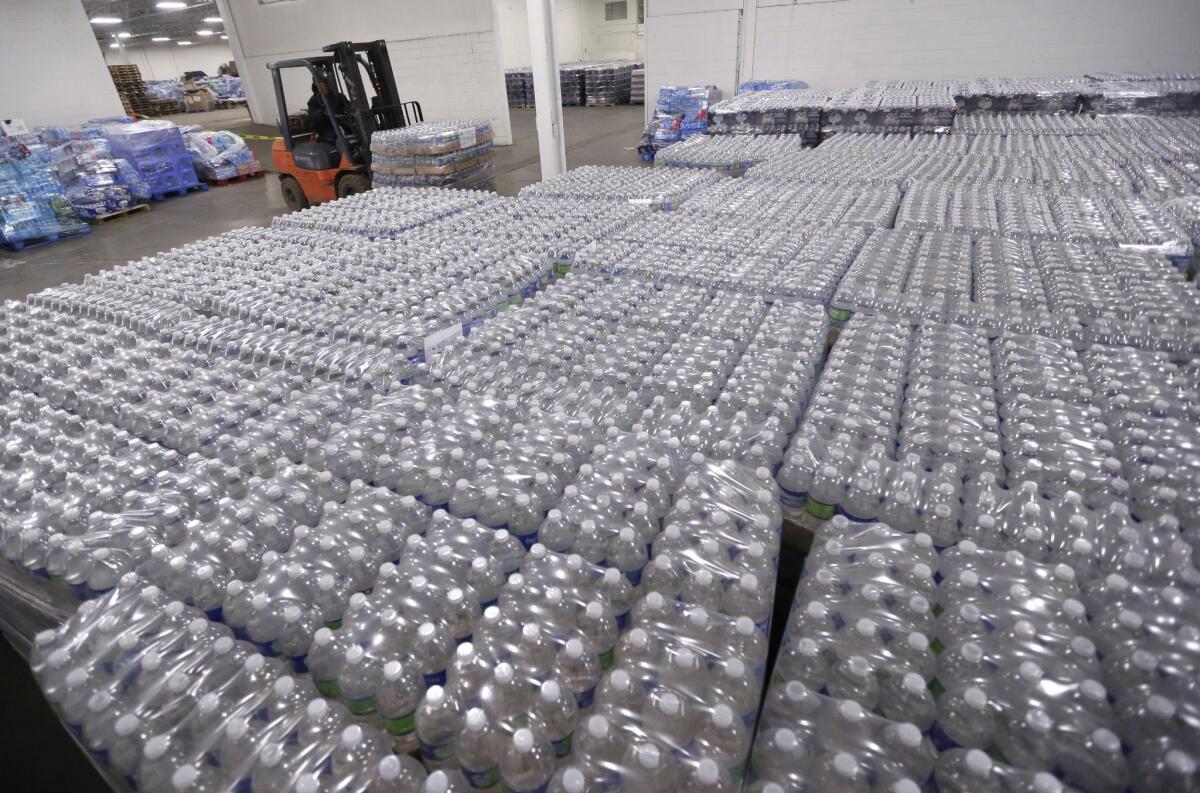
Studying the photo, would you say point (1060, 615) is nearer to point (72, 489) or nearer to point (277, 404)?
point (277, 404)

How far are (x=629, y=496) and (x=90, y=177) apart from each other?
47.8 ft

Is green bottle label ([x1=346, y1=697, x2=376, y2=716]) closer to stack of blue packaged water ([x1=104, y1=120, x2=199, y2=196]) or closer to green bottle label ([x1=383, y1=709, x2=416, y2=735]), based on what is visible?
green bottle label ([x1=383, y1=709, x2=416, y2=735])

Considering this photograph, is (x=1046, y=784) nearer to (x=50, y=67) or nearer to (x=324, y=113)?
(x=324, y=113)

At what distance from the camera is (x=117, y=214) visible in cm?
1207

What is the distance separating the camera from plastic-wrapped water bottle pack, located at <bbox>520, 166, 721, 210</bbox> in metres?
6.76

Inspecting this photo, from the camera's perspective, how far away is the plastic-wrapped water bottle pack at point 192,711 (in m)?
1.54

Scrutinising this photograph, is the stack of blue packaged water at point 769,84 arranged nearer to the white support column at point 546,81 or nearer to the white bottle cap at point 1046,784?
the white support column at point 546,81

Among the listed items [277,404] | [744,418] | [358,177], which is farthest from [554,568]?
[358,177]

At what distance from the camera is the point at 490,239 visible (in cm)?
570

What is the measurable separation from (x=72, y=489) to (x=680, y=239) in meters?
4.49

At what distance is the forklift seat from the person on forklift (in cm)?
25

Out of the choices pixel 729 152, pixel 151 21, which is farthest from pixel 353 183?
pixel 151 21

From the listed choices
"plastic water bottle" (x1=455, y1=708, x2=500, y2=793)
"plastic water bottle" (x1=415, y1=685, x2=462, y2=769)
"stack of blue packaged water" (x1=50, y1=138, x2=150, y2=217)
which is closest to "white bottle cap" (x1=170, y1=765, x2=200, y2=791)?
"plastic water bottle" (x1=415, y1=685, x2=462, y2=769)

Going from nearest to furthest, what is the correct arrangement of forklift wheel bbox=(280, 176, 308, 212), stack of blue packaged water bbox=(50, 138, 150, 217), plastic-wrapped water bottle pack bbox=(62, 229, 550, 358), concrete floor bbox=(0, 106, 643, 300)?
plastic-wrapped water bottle pack bbox=(62, 229, 550, 358), concrete floor bbox=(0, 106, 643, 300), forklift wheel bbox=(280, 176, 308, 212), stack of blue packaged water bbox=(50, 138, 150, 217)
